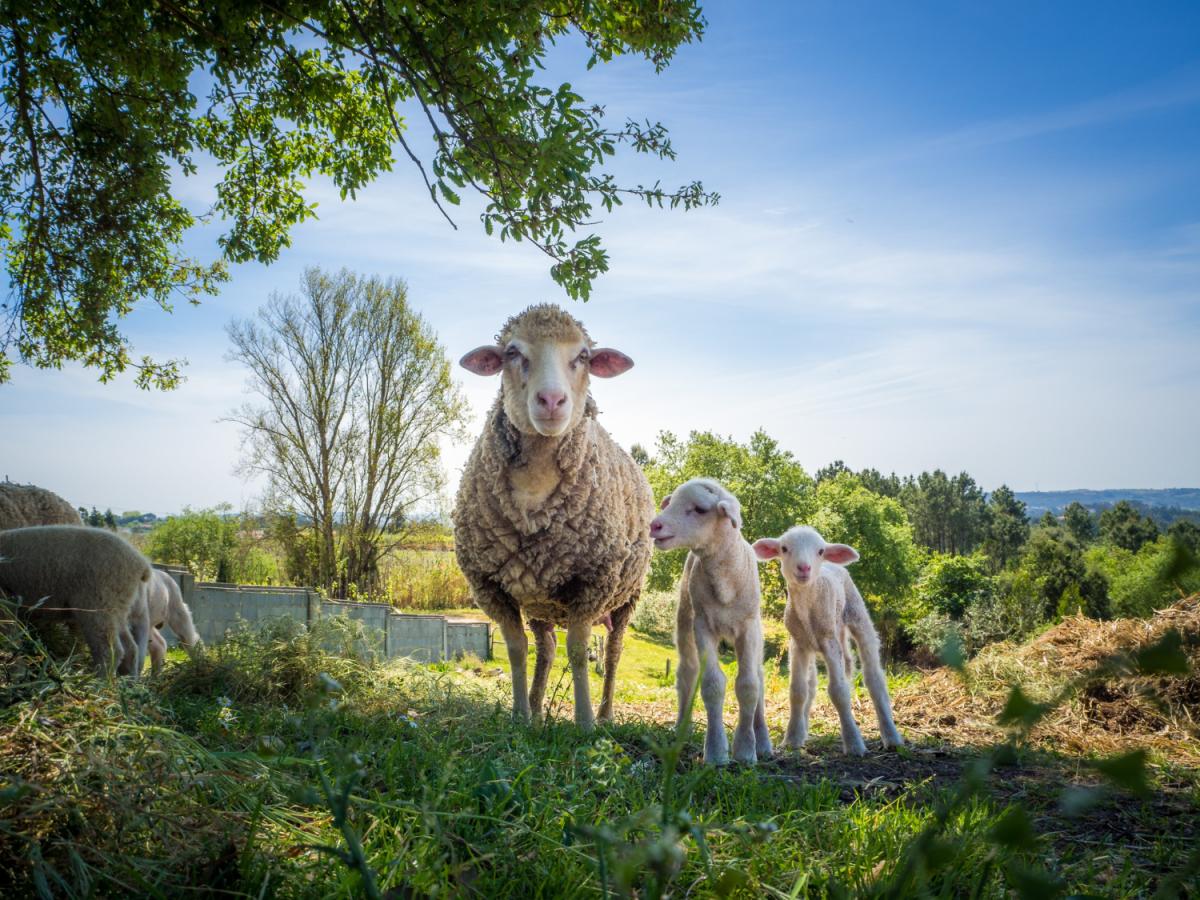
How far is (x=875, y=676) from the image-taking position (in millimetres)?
5219

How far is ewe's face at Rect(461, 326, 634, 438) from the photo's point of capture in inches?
190

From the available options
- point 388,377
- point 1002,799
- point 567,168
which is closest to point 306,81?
point 567,168

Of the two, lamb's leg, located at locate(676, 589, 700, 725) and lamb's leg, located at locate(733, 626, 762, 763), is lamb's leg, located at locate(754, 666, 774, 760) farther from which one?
lamb's leg, located at locate(676, 589, 700, 725)

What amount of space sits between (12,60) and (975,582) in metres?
29.6

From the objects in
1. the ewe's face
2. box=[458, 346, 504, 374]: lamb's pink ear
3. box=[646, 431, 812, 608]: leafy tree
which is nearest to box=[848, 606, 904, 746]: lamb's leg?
the ewe's face

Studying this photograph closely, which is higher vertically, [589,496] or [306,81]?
[306,81]

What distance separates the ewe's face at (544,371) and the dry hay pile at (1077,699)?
9.73 feet

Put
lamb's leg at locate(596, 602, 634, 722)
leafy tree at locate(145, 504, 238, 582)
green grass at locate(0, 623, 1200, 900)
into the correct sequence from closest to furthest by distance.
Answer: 1. green grass at locate(0, 623, 1200, 900)
2. lamb's leg at locate(596, 602, 634, 722)
3. leafy tree at locate(145, 504, 238, 582)

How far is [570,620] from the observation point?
5.54 m

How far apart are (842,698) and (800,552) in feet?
3.17

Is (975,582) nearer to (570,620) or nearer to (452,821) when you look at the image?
(570,620)

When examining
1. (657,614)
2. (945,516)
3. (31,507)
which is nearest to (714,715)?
(31,507)

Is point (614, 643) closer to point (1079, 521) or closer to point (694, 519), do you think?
point (694, 519)

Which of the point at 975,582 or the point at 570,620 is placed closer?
the point at 570,620
